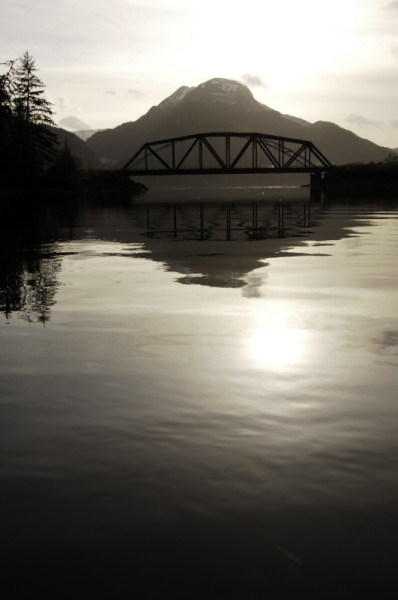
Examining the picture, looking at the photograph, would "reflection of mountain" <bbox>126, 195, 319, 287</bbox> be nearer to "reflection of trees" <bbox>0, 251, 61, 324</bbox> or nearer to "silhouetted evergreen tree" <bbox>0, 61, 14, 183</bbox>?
"reflection of trees" <bbox>0, 251, 61, 324</bbox>

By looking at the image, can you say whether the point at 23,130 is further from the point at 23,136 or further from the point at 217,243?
the point at 217,243

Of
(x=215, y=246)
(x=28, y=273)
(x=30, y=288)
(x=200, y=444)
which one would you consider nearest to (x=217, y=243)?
(x=215, y=246)

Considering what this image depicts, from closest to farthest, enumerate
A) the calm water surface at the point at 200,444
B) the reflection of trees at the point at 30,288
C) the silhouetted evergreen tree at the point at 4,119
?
the calm water surface at the point at 200,444, the reflection of trees at the point at 30,288, the silhouetted evergreen tree at the point at 4,119

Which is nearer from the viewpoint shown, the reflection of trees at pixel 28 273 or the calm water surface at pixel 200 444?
the calm water surface at pixel 200 444

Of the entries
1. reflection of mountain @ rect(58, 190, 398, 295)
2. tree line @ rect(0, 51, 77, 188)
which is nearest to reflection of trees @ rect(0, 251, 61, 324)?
reflection of mountain @ rect(58, 190, 398, 295)

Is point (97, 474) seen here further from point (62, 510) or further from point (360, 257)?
point (360, 257)

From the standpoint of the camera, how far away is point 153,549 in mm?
4344

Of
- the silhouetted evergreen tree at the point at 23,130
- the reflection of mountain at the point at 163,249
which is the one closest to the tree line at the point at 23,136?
the silhouetted evergreen tree at the point at 23,130

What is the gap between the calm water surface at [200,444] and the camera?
4184 millimetres

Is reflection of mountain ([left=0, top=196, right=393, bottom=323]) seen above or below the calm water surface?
above

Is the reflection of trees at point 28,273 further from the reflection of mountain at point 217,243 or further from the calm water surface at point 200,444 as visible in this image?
the reflection of mountain at point 217,243

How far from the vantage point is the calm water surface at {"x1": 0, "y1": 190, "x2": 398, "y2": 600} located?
4.18 meters

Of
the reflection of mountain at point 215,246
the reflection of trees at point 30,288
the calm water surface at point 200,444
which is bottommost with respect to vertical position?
the calm water surface at point 200,444

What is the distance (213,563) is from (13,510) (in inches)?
64.5
